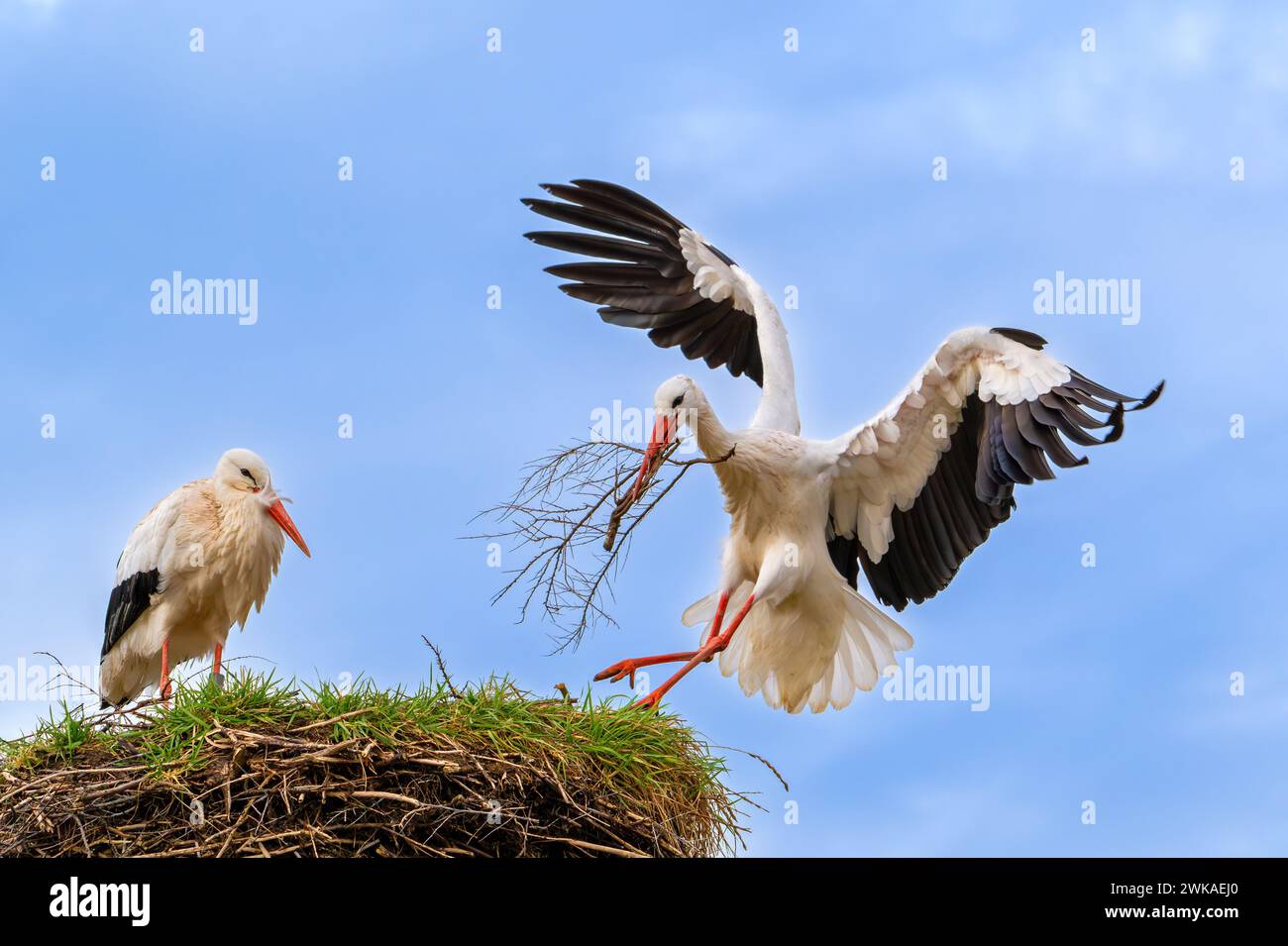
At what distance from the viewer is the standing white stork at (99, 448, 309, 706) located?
222 inches

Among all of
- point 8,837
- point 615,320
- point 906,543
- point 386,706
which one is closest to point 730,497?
point 906,543

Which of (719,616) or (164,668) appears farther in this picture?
(719,616)

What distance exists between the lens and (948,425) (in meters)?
5.87

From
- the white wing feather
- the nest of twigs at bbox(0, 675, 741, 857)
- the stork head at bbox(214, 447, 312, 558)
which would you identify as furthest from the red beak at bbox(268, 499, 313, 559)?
the white wing feather

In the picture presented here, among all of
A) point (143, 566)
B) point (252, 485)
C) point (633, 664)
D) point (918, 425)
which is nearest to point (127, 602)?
point (143, 566)

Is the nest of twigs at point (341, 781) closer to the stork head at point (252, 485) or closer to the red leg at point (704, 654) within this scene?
the red leg at point (704, 654)

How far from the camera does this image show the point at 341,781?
4.05m

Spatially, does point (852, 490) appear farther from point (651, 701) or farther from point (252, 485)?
point (252, 485)

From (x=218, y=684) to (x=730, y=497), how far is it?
7.03 feet

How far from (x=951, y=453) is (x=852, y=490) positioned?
43 cm

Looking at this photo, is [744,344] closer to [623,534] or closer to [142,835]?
[623,534]

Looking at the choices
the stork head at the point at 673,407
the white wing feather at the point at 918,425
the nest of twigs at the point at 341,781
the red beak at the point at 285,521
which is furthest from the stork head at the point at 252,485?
the white wing feather at the point at 918,425

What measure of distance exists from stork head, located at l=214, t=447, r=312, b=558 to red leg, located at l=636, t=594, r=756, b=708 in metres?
1.57

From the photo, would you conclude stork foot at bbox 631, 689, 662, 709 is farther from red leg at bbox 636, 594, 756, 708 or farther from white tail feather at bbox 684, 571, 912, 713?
white tail feather at bbox 684, 571, 912, 713
